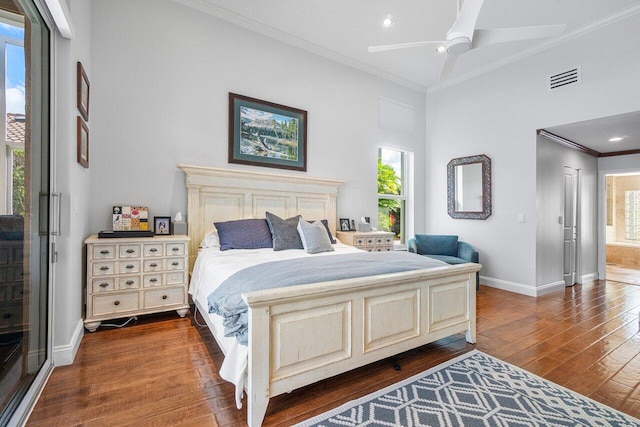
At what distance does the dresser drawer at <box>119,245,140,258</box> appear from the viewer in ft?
9.31

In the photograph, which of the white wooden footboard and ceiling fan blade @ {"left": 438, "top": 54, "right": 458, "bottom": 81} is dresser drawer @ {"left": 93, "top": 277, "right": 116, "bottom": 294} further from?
ceiling fan blade @ {"left": 438, "top": 54, "right": 458, "bottom": 81}

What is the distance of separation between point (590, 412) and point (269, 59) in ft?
14.9

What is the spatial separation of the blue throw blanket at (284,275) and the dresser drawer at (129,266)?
1.21 meters

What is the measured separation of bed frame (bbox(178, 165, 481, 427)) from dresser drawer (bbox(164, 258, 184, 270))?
1.85m

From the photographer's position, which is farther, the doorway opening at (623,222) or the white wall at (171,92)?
the doorway opening at (623,222)

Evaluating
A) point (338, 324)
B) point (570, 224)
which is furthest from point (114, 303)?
point (570, 224)

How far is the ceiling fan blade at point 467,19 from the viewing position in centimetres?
219

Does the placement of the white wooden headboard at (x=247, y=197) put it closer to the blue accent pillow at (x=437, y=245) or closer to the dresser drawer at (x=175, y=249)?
the dresser drawer at (x=175, y=249)

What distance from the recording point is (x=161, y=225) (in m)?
3.31

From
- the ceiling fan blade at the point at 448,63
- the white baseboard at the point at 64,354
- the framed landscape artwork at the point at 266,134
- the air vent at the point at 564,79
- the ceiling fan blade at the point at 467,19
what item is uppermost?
the air vent at the point at 564,79

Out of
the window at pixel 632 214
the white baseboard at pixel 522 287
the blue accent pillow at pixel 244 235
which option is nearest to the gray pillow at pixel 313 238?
the blue accent pillow at pixel 244 235

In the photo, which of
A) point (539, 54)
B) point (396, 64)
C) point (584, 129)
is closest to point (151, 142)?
point (396, 64)

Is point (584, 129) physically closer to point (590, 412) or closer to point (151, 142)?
A: point (590, 412)

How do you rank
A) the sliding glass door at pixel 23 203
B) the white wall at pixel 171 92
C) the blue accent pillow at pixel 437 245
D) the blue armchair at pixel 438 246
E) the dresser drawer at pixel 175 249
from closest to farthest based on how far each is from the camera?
the sliding glass door at pixel 23 203 → the dresser drawer at pixel 175 249 → the white wall at pixel 171 92 → the blue armchair at pixel 438 246 → the blue accent pillow at pixel 437 245
